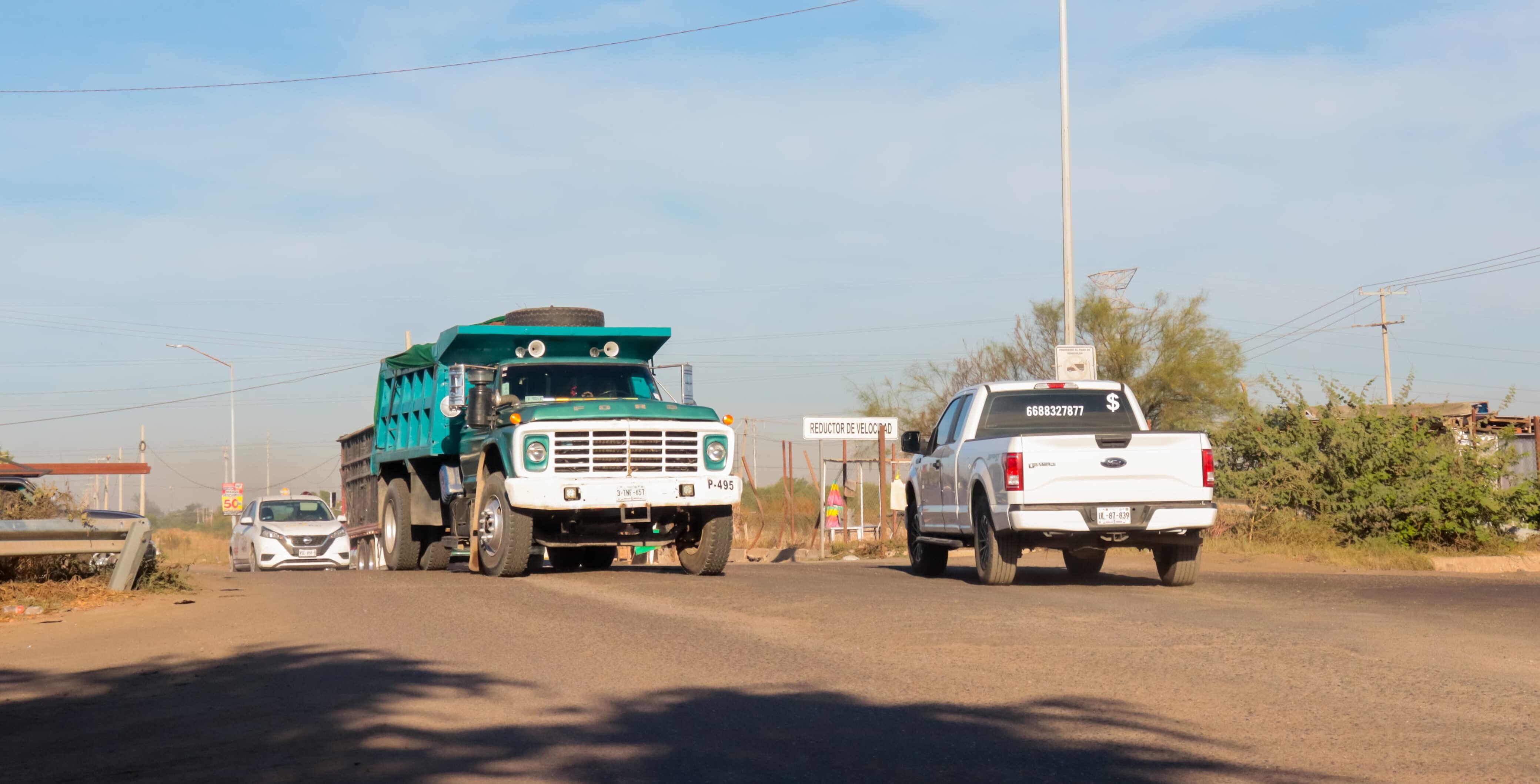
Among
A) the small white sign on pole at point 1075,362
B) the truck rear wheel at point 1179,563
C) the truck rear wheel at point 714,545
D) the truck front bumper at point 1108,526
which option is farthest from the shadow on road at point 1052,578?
the small white sign on pole at point 1075,362

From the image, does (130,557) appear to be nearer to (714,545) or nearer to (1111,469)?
(714,545)

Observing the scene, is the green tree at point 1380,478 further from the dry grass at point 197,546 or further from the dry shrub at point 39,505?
the dry grass at point 197,546

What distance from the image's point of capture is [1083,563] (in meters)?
16.5

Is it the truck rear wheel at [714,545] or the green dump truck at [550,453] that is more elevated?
the green dump truck at [550,453]

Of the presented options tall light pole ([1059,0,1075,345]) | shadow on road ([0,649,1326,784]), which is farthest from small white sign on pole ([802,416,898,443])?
shadow on road ([0,649,1326,784])

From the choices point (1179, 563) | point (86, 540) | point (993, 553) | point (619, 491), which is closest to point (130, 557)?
point (86, 540)

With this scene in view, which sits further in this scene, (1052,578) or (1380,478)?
(1380,478)

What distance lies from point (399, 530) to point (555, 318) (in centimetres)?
436

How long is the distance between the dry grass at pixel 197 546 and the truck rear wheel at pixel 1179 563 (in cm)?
3544

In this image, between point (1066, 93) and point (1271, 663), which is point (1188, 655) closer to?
point (1271, 663)

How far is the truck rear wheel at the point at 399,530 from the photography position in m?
19.4

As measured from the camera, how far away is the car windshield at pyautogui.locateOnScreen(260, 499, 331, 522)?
26.4m

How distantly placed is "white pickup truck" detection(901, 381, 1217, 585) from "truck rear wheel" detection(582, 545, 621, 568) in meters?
5.16

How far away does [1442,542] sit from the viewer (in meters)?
18.5
